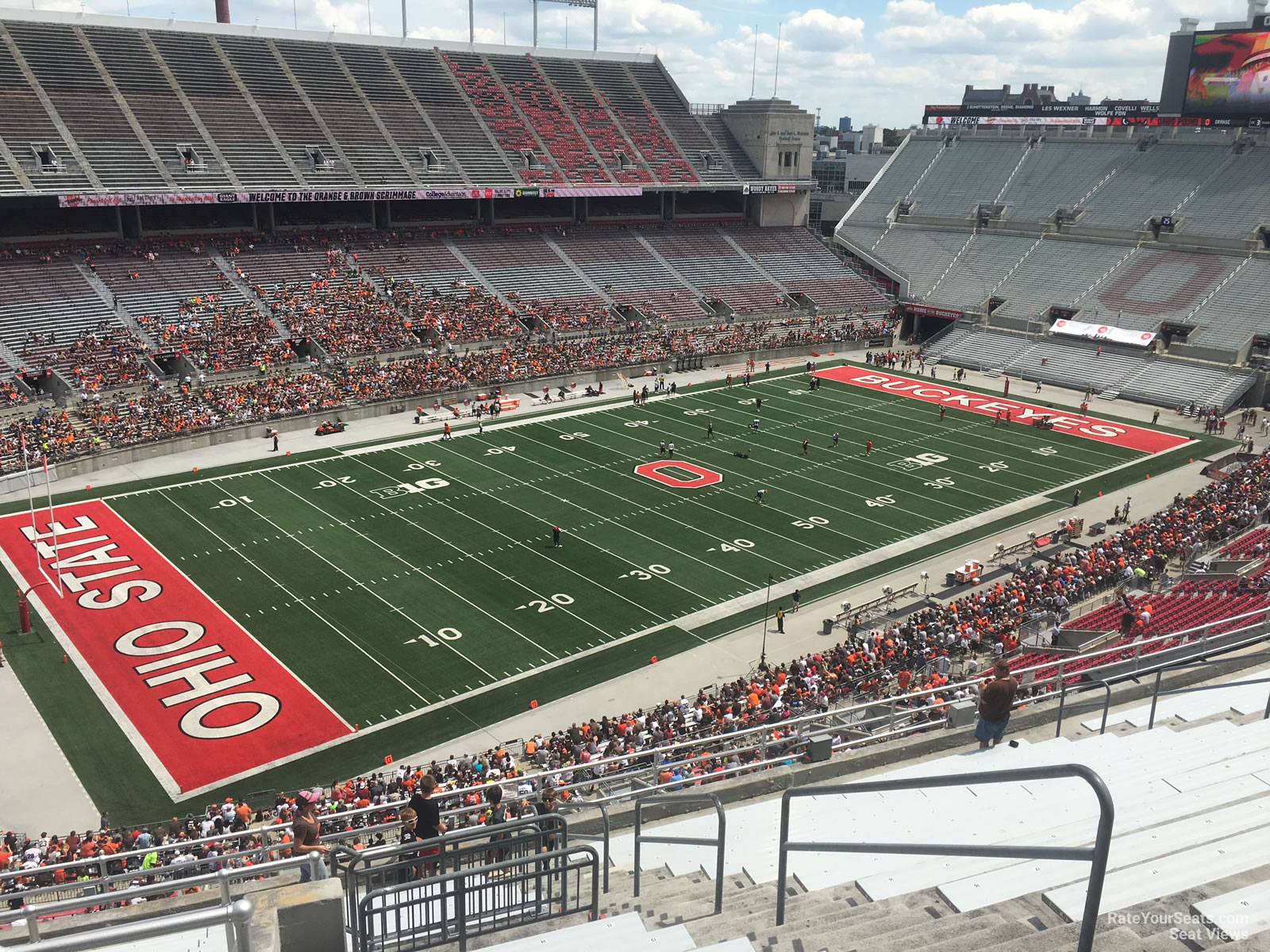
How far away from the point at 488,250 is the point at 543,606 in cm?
3996

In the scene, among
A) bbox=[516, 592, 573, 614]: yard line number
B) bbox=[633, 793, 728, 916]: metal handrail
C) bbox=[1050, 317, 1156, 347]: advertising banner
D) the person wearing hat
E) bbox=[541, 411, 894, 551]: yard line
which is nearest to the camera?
bbox=[633, 793, 728, 916]: metal handrail

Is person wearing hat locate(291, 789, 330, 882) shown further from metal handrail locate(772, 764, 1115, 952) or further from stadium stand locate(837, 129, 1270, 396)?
stadium stand locate(837, 129, 1270, 396)

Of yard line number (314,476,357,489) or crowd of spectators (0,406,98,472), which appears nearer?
crowd of spectators (0,406,98,472)

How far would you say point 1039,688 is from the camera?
52.3 feet

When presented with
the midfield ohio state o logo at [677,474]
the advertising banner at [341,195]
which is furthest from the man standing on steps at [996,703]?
the advertising banner at [341,195]

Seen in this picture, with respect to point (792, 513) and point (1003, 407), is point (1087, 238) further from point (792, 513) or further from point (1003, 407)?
point (792, 513)

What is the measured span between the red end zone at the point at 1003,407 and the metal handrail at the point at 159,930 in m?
44.7

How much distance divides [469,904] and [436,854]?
546 millimetres

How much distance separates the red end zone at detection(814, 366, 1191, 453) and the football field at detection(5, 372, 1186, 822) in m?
1.27

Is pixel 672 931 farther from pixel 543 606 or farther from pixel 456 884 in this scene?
pixel 543 606

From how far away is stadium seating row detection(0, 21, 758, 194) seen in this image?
52.4 m

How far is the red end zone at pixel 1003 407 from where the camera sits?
4419 cm

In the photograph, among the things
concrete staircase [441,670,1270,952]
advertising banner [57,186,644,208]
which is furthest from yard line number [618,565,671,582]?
advertising banner [57,186,644,208]

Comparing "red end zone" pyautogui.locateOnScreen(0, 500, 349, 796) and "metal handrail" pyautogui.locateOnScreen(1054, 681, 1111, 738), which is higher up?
"metal handrail" pyautogui.locateOnScreen(1054, 681, 1111, 738)
